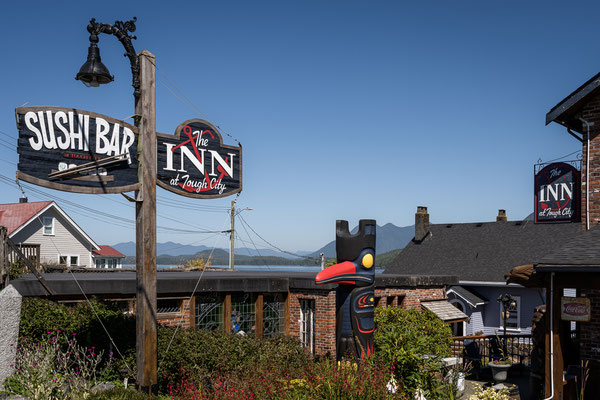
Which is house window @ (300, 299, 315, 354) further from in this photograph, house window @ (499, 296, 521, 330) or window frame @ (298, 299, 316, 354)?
house window @ (499, 296, 521, 330)

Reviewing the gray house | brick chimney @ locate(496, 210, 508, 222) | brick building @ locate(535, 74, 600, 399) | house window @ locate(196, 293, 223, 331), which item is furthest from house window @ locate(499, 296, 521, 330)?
house window @ locate(196, 293, 223, 331)

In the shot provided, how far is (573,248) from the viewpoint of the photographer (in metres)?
11.7

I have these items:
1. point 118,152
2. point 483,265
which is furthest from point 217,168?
point 483,265

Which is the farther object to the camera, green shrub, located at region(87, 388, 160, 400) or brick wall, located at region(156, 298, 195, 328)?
brick wall, located at region(156, 298, 195, 328)

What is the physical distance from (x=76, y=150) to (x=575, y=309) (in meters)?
9.94

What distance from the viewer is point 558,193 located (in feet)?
48.2

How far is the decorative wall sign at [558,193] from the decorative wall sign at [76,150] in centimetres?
1033

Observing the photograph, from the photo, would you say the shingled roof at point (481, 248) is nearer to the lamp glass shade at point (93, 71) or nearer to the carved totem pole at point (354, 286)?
the carved totem pole at point (354, 286)

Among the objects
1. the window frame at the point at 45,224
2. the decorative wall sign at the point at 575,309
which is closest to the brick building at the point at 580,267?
the decorative wall sign at the point at 575,309

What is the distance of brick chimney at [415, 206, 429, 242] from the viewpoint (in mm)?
36031

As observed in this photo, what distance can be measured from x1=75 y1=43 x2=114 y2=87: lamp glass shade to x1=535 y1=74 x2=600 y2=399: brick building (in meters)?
8.62

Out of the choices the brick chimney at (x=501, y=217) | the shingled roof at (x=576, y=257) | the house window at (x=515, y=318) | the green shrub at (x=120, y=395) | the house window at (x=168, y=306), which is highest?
the brick chimney at (x=501, y=217)

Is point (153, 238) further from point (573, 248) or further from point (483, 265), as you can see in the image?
point (483, 265)

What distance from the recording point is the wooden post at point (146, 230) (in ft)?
33.0
